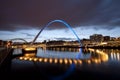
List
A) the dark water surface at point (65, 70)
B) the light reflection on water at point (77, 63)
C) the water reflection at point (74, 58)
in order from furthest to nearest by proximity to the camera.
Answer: the water reflection at point (74, 58)
the light reflection on water at point (77, 63)
the dark water surface at point (65, 70)

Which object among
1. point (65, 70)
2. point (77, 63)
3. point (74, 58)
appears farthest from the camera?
point (74, 58)

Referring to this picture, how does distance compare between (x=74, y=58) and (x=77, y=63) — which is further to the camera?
(x=74, y=58)

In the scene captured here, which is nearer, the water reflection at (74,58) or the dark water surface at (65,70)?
the dark water surface at (65,70)

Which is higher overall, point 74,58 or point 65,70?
point 65,70

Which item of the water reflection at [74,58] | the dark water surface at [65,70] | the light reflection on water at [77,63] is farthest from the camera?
the water reflection at [74,58]

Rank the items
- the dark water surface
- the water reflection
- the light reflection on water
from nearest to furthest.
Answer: the dark water surface → the light reflection on water → the water reflection

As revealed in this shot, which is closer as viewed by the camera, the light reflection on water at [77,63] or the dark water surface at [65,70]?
the dark water surface at [65,70]

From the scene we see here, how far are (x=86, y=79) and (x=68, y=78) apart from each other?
9.95 ft

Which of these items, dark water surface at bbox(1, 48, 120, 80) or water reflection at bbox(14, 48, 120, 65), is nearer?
dark water surface at bbox(1, 48, 120, 80)

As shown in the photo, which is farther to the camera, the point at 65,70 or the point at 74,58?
the point at 74,58

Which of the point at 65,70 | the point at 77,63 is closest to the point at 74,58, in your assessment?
the point at 77,63

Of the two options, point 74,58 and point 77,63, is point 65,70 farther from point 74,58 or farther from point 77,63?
point 74,58

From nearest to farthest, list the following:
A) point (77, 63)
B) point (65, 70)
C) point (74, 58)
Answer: point (65, 70) < point (77, 63) < point (74, 58)

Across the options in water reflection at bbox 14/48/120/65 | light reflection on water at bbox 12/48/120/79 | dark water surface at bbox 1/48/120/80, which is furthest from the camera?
water reflection at bbox 14/48/120/65
